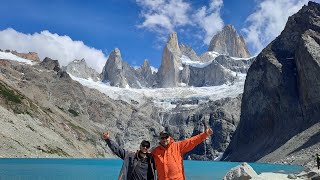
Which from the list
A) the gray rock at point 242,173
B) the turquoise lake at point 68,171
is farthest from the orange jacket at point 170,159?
the turquoise lake at point 68,171

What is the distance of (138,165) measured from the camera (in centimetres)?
1272

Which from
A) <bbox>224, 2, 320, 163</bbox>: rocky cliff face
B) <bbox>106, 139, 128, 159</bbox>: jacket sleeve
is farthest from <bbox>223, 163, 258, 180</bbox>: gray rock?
<bbox>224, 2, 320, 163</bbox>: rocky cliff face

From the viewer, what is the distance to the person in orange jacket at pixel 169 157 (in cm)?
1303

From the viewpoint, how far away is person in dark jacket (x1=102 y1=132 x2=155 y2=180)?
12.6 m

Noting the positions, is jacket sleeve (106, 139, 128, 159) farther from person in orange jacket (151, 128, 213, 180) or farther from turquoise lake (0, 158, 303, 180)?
turquoise lake (0, 158, 303, 180)

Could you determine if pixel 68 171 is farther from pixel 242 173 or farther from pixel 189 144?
pixel 189 144

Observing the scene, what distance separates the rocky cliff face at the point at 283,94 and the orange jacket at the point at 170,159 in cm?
11849

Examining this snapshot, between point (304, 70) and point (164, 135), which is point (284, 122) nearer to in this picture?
point (304, 70)

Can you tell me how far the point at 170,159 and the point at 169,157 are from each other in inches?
2.6

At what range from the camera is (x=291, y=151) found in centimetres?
12100

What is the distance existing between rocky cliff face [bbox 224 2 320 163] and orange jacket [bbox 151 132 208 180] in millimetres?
118490

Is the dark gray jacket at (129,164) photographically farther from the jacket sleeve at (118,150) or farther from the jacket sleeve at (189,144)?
the jacket sleeve at (189,144)

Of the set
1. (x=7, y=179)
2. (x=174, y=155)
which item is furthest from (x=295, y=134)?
(x=174, y=155)

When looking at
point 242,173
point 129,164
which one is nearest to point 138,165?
point 129,164
